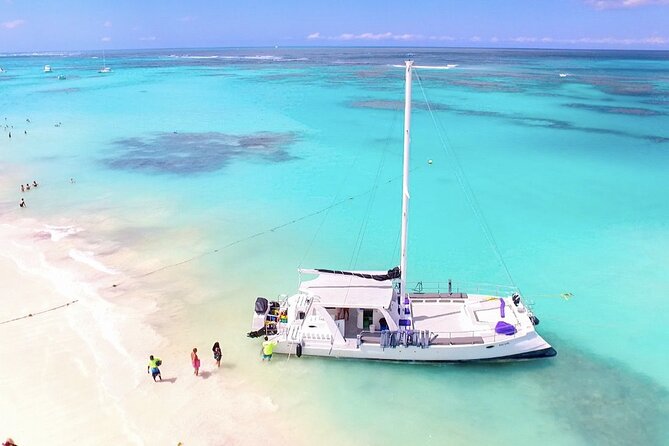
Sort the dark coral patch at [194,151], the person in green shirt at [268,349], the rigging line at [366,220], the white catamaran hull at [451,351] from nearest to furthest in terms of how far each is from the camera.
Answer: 1. the white catamaran hull at [451,351]
2. the person in green shirt at [268,349]
3. the rigging line at [366,220]
4. the dark coral patch at [194,151]

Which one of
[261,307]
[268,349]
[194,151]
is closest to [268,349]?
[268,349]

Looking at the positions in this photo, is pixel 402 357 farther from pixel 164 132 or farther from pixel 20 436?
pixel 164 132

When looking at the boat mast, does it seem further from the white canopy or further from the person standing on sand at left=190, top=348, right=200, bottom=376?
the person standing on sand at left=190, top=348, right=200, bottom=376

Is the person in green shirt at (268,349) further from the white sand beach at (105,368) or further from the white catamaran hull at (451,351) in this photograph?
the white sand beach at (105,368)

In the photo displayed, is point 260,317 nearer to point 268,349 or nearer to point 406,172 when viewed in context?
point 268,349

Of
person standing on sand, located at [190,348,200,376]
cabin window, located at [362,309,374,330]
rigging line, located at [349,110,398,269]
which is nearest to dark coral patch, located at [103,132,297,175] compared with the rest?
rigging line, located at [349,110,398,269]

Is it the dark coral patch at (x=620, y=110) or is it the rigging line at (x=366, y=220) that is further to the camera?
the dark coral patch at (x=620, y=110)

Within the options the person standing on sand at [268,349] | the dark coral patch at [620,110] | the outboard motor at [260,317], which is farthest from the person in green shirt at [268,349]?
the dark coral patch at [620,110]

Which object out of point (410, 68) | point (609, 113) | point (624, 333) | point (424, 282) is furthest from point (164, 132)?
point (609, 113)
